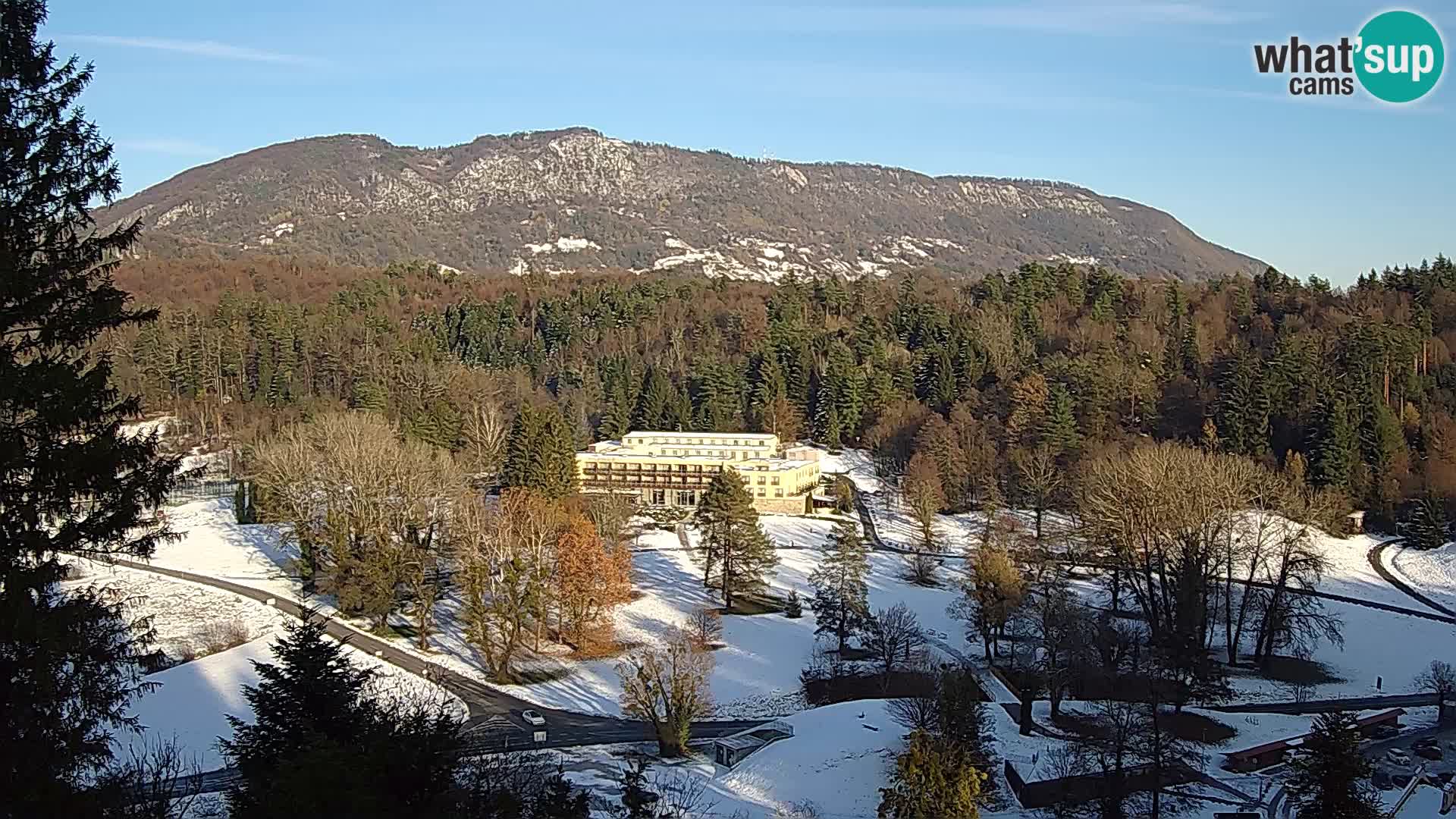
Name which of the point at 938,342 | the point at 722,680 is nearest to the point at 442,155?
the point at 938,342

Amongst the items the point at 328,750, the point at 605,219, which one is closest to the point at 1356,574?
the point at 328,750

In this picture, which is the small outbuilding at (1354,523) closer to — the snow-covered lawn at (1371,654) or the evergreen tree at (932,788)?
the snow-covered lawn at (1371,654)

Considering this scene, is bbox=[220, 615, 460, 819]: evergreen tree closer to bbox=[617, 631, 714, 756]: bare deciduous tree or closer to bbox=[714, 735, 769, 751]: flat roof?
bbox=[617, 631, 714, 756]: bare deciduous tree

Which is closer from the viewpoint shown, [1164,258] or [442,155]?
[1164,258]

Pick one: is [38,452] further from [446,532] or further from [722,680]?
[446,532]

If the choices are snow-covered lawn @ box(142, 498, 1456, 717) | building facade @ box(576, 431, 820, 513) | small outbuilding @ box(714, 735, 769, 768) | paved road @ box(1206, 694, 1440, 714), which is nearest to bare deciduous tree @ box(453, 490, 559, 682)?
snow-covered lawn @ box(142, 498, 1456, 717)
